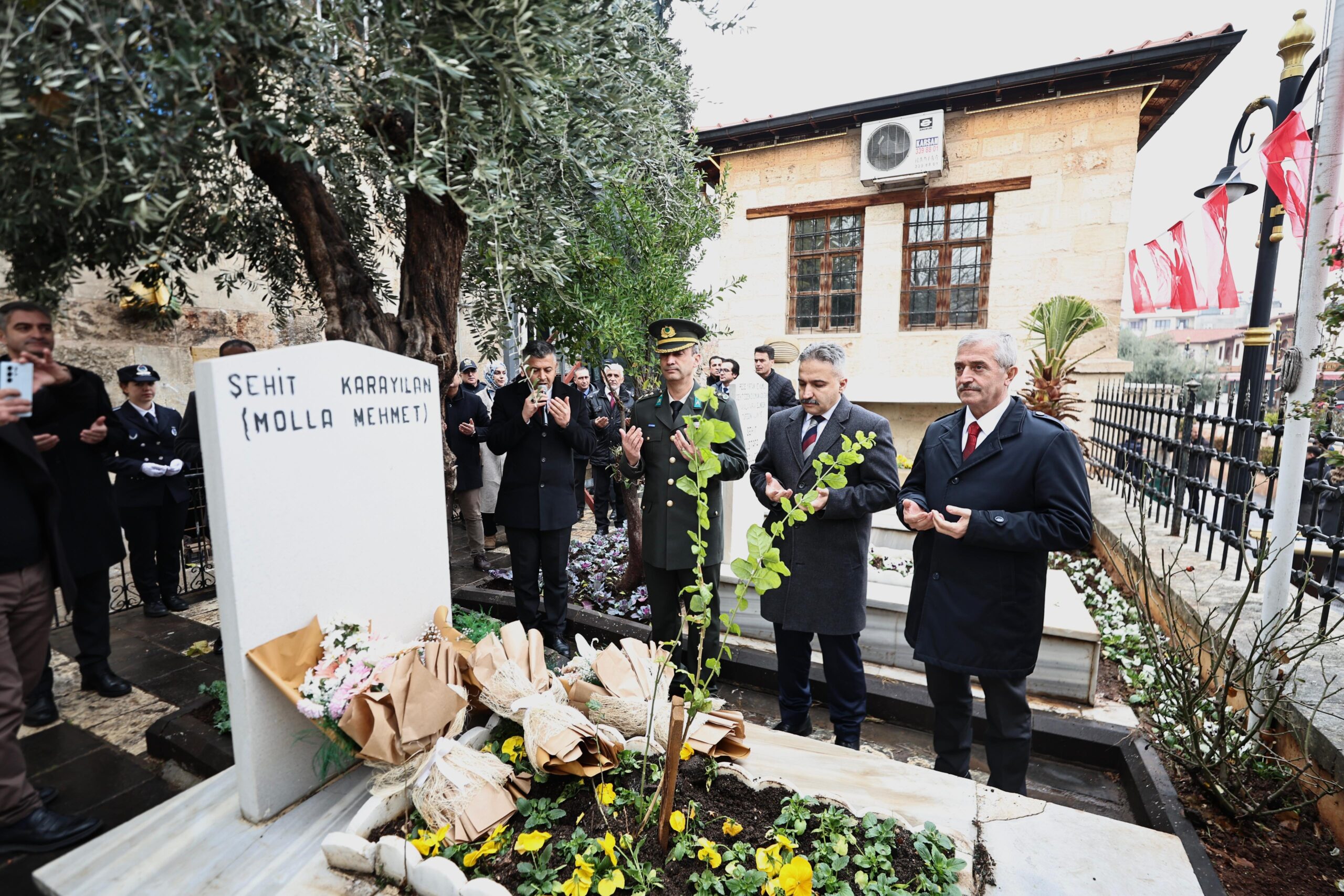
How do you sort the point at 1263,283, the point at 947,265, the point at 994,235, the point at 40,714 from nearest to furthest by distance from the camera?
the point at 40,714
the point at 1263,283
the point at 994,235
the point at 947,265

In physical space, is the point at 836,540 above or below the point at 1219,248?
below

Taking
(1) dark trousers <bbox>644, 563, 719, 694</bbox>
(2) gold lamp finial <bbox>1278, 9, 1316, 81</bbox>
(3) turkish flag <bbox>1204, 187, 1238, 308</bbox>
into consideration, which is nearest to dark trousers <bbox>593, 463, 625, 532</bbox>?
(1) dark trousers <bbox>644, 563, 719, 694</bbox>

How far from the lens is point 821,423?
326cm

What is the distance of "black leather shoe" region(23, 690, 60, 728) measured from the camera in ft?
11.4

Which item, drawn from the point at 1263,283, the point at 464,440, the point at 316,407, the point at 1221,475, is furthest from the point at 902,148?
the point at 316,407

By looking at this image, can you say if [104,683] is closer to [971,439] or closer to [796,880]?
[796,880]

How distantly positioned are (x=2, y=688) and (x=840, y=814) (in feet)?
10.3

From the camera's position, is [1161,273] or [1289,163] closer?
[1289,163]

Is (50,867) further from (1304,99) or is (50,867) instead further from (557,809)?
(1304,99)

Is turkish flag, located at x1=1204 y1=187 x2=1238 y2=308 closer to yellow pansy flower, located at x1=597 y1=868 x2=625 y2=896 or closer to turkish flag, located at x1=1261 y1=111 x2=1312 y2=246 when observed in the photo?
turkish flag, located at x1=1261 y1=111 x2=1312 y2=246

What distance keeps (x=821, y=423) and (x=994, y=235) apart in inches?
349

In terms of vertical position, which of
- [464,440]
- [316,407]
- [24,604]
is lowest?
[24,604]

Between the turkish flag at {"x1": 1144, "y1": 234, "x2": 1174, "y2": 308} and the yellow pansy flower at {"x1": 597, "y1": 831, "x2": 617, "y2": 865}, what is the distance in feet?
33.7

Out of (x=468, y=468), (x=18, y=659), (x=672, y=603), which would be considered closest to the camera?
(x=18, y=659)
